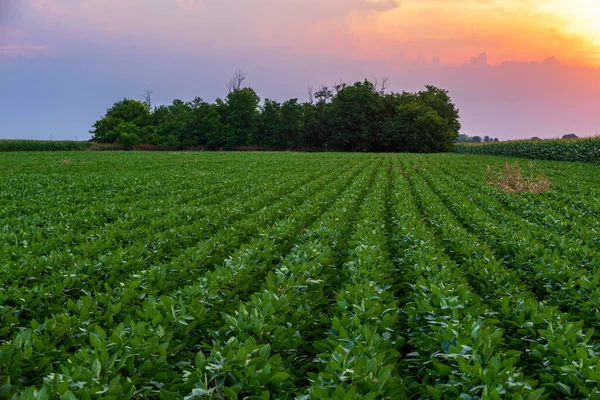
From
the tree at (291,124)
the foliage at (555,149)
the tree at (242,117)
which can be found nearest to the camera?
the foliage at (555,149)

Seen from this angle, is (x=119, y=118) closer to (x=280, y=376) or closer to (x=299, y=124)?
(x=299, y=124)

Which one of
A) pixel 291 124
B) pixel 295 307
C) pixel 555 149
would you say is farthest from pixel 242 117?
pixel 295 307

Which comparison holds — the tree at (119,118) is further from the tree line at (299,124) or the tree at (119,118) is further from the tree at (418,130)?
the tree at (418,130)

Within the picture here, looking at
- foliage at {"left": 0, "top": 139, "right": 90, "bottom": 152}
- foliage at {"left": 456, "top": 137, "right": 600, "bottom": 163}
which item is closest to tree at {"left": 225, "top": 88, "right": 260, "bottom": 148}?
foliage at {"left": 0, "top": 139, "right": 90, "bottom": 152}

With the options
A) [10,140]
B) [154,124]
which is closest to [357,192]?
[10,140]

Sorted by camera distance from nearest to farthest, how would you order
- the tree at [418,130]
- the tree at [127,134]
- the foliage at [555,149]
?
the foliage at [555,149]
the tree at [127,134]
the tree at [418,130]

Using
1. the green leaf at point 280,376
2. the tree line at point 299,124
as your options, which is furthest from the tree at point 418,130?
the green leaf at point 280,376

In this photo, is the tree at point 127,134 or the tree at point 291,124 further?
the tree at point 291,124

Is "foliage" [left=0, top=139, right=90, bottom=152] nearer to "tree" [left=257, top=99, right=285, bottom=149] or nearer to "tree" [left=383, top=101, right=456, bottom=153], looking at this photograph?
"tree" [left=257, top=99, right=285, bottom=149]

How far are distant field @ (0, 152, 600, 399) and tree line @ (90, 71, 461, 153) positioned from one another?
2598 inches

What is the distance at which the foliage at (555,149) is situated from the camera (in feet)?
118

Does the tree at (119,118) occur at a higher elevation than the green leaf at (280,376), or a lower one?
higher

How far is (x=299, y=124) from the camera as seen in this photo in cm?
7988

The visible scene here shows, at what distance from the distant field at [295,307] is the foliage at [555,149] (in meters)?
30.4
